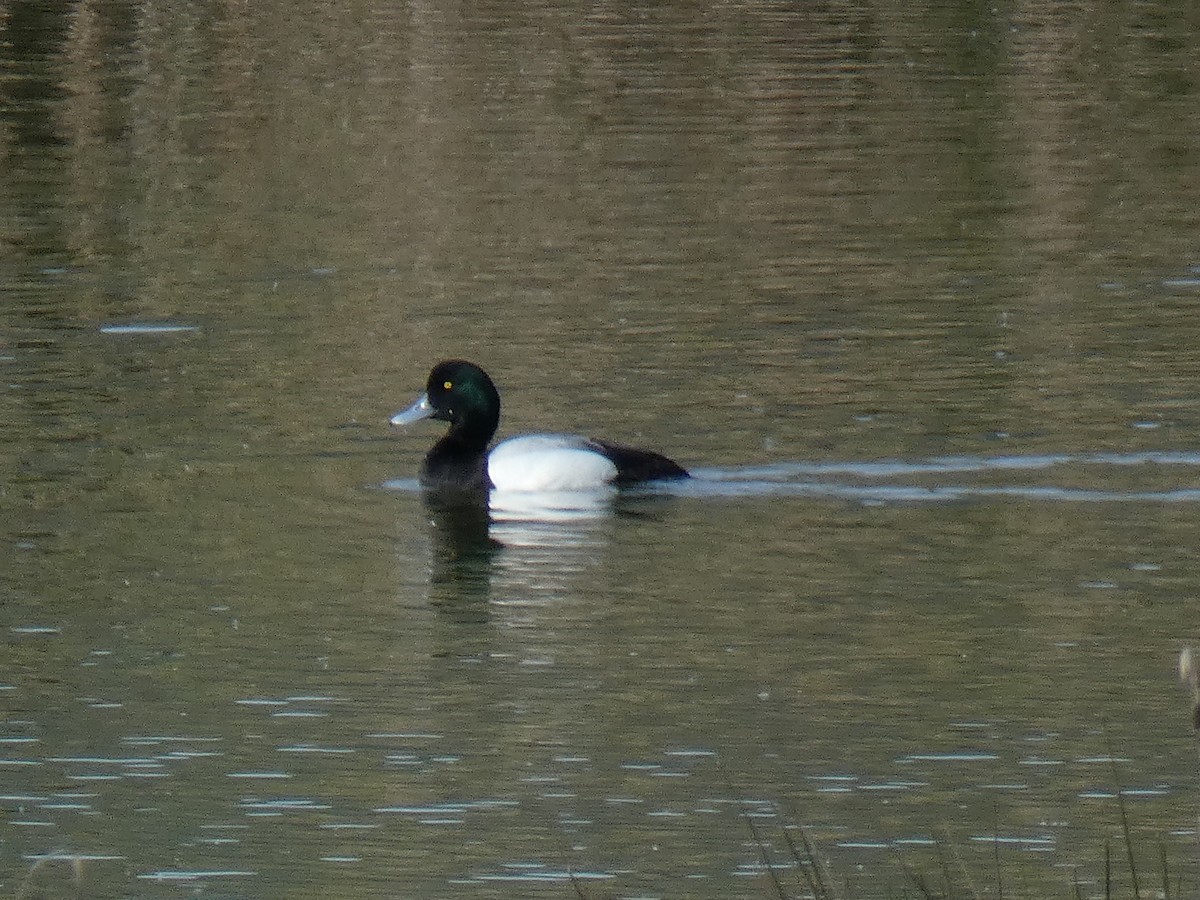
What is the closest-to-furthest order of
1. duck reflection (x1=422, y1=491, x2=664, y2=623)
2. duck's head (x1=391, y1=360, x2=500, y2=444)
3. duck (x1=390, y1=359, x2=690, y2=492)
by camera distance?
duck reflection (x1=422, y1=491, x2=664, y2=623)
duck (x1=390, y1=359, x2=690, y2=492)
duck's head (x1=391, y1=360, x2=500, y2=444)

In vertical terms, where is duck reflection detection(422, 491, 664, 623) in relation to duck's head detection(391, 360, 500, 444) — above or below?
below

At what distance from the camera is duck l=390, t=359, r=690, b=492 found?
45.5 feet

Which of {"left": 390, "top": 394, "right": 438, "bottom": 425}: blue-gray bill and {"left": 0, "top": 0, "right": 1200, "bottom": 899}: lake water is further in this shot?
{"left": 390, "top": 394, "right": 438, "bottom": 425}: blue-gray bill

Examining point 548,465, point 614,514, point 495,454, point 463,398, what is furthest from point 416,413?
point 614,514

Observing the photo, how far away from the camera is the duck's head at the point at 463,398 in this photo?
15.1m

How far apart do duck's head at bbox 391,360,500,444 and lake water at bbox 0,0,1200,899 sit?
55 cm

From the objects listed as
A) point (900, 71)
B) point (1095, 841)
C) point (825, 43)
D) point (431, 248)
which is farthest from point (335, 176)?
point (1095, 841)

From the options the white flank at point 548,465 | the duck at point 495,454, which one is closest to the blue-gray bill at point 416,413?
the duck at point 495,454

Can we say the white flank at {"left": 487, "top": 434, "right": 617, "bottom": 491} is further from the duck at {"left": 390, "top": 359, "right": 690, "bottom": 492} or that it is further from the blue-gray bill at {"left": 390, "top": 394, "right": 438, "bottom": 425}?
the blue-gray bill at {"left": 390, "top": 394, "right": 438, "bottom": 425}

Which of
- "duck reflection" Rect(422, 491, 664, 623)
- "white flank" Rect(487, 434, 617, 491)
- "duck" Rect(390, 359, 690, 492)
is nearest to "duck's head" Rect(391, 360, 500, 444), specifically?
"duck" Rect(390, 359, 690, 492)

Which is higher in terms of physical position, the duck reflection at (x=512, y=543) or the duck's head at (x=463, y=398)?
the duck's head at (x=463, y=398)

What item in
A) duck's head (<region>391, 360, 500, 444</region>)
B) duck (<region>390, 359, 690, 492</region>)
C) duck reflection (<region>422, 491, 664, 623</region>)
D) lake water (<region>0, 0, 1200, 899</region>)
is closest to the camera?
lake water (<region>0, 0, 1200, 899</region>)

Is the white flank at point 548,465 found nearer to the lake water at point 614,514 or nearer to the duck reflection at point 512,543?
the duck reflection at point 512,543

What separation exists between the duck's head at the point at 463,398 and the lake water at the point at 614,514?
1.80 ft
